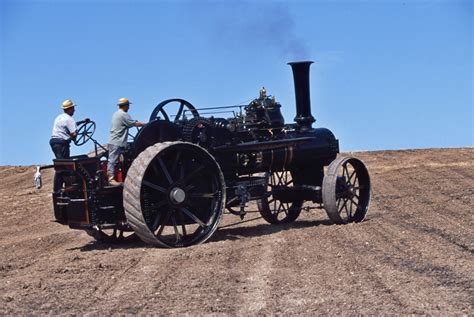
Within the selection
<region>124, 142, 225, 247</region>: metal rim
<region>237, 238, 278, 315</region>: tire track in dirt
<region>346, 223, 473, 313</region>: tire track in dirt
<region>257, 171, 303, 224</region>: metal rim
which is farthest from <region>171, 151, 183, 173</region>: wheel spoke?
<region>257, 171, 303, 224</region>: metal rim

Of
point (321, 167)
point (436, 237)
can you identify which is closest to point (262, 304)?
point (436, 237)

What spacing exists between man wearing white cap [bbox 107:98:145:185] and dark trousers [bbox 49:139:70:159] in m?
0.56

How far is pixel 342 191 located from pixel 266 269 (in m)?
4.37

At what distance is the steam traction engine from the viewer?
10359 mm

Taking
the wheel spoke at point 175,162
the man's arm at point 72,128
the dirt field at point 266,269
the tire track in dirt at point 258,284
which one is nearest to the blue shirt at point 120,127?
the man's arm at point 72,128

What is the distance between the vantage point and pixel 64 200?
10.6 meters

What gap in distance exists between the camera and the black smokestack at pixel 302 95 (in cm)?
1301

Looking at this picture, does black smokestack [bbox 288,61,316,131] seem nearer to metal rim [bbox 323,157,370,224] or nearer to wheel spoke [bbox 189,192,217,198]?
metal rim [bbox 323,157,370,224]

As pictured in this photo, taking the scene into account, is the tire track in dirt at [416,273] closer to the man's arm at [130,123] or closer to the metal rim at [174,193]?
the metal rim at [174,193]

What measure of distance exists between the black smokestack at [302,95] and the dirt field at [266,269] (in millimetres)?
1578

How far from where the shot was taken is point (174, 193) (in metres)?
10.6

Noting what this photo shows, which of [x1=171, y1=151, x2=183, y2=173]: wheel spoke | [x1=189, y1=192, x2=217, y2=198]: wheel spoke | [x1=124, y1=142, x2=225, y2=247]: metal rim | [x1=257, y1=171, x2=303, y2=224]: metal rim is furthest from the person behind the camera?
[x1=257, y1=171, x2=303, y2=224]: metal rim

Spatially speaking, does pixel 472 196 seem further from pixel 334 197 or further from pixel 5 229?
pixel 5 229

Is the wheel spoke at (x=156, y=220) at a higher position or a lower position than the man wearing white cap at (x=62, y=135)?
lower
